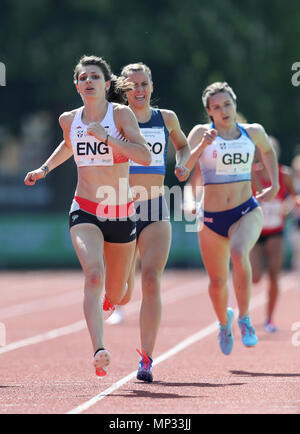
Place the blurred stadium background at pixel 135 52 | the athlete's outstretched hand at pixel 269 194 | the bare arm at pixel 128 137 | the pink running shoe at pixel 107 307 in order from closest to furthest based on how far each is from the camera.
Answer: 1. the bare arm at pixel 128 137
2. the pink running shoe at pixel 107 307
3. the athlete's outstretched hand at pixel 269 194
4. the blurred stadium background at pixel 135 52

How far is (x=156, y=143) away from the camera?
353 inches

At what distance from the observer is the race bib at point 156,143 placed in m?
8.95

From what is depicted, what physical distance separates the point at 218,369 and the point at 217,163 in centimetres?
173

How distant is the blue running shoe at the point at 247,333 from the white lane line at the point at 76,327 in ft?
10.0

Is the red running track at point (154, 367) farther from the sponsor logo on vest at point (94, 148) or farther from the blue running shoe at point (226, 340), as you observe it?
the sponsor logo on vest at point (94, 148)

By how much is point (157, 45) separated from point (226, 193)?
25.3 metres

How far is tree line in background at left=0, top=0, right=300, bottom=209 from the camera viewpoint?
3428 centimetres

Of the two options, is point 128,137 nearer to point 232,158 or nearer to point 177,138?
point 177,138

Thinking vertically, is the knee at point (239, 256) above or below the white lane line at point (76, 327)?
above

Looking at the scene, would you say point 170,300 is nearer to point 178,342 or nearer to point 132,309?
point 132,309

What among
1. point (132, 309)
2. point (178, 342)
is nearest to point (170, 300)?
point (132, 309)

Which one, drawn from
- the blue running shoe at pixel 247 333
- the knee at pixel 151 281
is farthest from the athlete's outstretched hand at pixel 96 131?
the blue running shoe at pixel 247 333

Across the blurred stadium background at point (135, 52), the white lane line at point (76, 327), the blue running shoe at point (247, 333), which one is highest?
the blurred stadium background at point (135, 52)

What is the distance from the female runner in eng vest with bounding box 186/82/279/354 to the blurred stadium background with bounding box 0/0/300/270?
21737 millimetres
